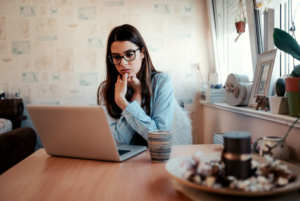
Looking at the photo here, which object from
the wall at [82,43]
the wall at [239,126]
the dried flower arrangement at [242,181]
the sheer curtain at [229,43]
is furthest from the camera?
the wall at [82,43]

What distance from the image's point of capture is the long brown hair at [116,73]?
4.58 ft

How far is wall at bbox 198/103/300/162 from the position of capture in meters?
0.83

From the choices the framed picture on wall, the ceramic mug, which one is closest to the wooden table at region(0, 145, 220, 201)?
the ceramic mug

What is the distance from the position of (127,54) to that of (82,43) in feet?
5.13

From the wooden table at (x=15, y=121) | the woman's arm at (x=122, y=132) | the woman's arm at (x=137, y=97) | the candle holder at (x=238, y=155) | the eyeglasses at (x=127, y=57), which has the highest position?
the eyeglasses at (x=127, y=57)

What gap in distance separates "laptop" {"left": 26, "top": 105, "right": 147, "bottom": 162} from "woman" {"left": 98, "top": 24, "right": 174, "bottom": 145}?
0.38 meters

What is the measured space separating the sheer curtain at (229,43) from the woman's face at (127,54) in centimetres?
99

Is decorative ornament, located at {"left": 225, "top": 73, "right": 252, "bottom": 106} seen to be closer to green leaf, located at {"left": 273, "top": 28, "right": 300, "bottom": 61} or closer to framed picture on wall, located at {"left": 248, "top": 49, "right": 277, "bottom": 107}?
framed picture on wall, located at {"left": 248, "top": 49, "right": 277, "bottom": 107}

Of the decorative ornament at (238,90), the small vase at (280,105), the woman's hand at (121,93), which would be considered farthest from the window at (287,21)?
the woman's hand at (121,93)

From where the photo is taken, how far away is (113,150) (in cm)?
78

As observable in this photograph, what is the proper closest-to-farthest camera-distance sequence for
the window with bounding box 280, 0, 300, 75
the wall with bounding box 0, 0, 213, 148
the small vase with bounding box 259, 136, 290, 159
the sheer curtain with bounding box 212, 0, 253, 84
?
the small vase with bounding box 259, 136, 290, 159 < the window with bounding box 280, 0, 300, 75 < the sheer curtain with bounding box 212, 0, 253, 84 < the wall with bounding box 0, 0, 213, 148

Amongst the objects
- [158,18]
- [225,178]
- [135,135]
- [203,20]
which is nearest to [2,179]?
[225,178]

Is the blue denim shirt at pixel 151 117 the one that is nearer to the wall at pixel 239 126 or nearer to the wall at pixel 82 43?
the wall at pixel 239 126

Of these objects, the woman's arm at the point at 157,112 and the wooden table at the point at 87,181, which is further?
the woman's arm at the point at 157,112
